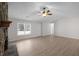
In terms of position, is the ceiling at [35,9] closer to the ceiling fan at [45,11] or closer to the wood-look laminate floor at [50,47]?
the ceiling fan at [45,11]

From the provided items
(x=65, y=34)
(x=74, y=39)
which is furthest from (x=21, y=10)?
(x=74, y=39)

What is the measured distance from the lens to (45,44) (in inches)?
99.3

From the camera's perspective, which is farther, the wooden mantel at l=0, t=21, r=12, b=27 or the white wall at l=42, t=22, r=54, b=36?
the white wall at l=42, t=22, r=54, b=36

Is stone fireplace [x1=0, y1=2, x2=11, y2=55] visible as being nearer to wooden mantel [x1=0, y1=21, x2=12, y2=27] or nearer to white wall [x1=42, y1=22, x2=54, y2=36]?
wooden mantel [x1=0, y1=21, x2=12, y2=27]

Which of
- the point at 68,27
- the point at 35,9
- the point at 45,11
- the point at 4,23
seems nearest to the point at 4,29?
the point at 4,23

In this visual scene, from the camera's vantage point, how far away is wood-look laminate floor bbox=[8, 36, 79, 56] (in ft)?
8.13

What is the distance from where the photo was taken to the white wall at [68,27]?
2.49 m

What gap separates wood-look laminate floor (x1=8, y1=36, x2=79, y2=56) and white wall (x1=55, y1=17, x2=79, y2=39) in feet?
0.26

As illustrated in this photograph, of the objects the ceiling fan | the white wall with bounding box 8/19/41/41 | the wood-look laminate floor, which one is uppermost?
the ceiling fan

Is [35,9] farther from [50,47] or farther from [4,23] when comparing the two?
[50,47]

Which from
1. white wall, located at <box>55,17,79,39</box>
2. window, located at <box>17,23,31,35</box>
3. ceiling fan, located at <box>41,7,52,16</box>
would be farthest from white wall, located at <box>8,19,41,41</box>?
white wall, located at <box>55,17,79,39</box>

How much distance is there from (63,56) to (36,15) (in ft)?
2.50

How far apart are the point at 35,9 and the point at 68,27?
1.93ft

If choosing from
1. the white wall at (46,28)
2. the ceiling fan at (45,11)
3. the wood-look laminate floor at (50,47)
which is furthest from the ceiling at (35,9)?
the wood-look laminate floor at (50,47)
